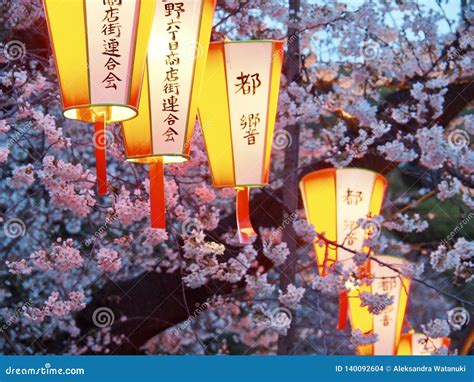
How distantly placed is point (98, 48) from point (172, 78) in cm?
46

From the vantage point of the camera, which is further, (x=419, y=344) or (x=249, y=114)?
(x=419, y=344)
